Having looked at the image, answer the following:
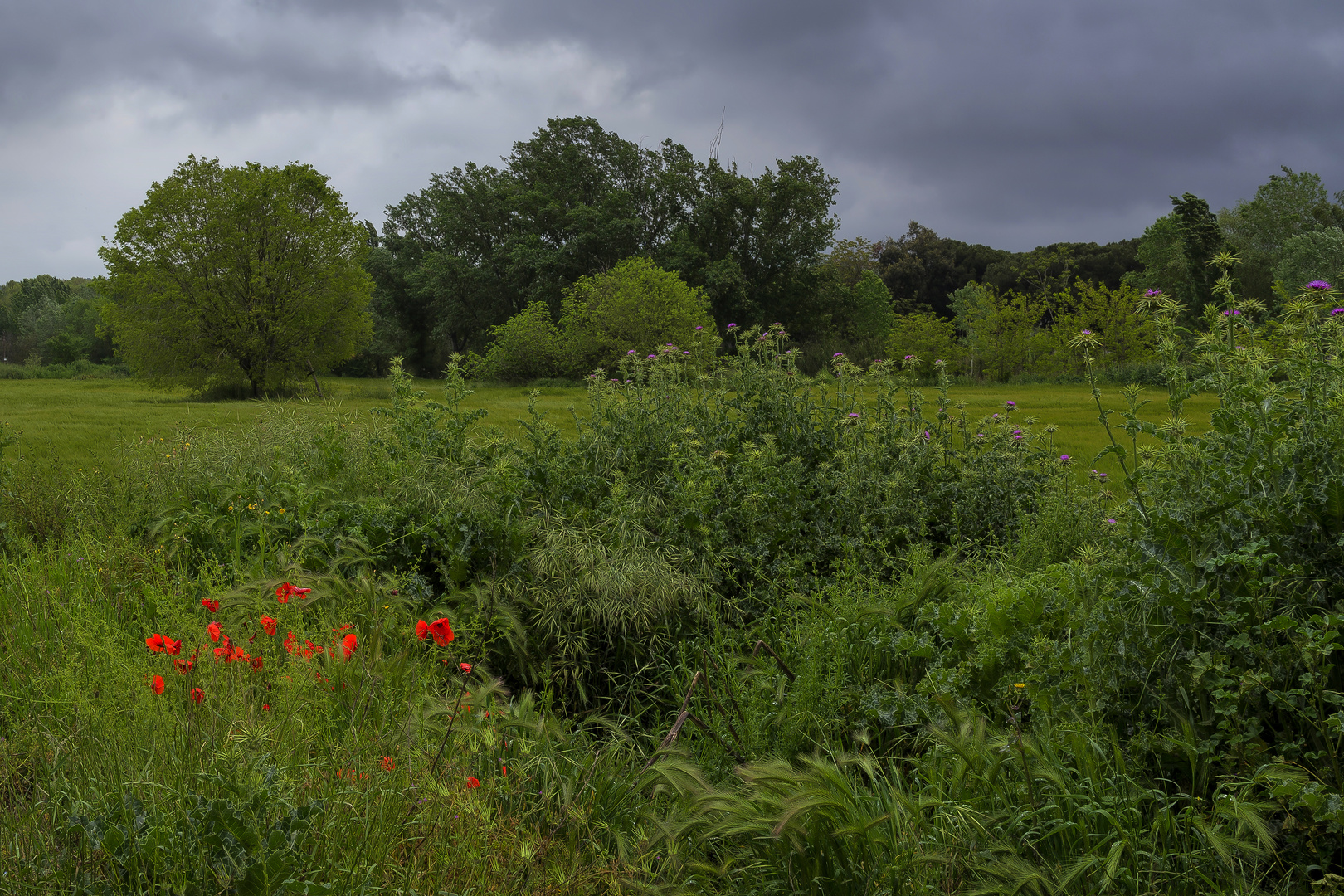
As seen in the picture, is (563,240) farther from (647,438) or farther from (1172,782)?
(1172,782)

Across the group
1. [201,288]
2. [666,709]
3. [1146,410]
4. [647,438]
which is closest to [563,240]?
[201,288]

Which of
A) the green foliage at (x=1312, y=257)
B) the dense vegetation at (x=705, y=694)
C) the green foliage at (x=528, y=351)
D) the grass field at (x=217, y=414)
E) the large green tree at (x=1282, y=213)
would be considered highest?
the large green tree at (x=1282, y=213)

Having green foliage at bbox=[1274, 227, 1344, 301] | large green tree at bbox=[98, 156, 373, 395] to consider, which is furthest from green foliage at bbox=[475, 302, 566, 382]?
green foliage at bbox=[1274, 227, 1344, 301]

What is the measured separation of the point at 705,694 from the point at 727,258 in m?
27.8

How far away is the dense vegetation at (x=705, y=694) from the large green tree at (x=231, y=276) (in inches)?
611

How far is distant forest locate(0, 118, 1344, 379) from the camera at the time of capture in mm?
27000

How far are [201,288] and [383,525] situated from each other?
55.6ft

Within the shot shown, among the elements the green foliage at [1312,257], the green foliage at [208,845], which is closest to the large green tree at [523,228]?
the green foliage at [1312,257]

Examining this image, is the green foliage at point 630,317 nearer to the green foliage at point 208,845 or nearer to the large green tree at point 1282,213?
the green foliage at point 208,845

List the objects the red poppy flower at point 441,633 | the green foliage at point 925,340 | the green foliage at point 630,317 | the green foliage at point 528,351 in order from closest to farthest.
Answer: the red poppy flower at point 441,633
the green foliage at point 630,317
the green foliage at point 528,351
the green foliage at point 925,340

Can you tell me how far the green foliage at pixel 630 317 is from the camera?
71.1 ft

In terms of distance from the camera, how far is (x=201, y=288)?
17562 mm

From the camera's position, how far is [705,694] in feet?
11.0

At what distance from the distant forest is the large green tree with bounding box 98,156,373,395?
1056 centimetres
